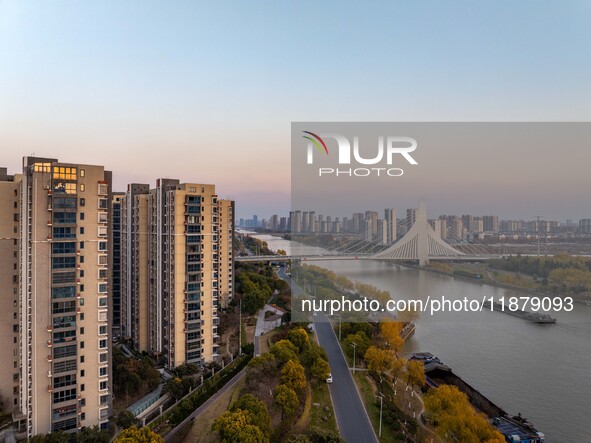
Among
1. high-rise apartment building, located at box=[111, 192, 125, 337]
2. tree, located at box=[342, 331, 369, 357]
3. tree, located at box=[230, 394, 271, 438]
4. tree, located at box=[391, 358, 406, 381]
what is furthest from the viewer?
high-rise apartment building, located at box=[111, 192, 125, 337]

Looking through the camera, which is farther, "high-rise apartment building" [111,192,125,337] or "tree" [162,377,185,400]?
"high-rise apartment building" [111,192,125,337]

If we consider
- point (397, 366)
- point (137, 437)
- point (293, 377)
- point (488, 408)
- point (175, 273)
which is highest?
point (175, 273)

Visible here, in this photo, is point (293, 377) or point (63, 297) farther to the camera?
point (293, 377)

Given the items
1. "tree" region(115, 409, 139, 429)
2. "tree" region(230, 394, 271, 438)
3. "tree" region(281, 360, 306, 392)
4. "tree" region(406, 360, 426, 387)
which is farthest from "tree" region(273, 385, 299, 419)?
"tree" region(406, 360, 426, 387)

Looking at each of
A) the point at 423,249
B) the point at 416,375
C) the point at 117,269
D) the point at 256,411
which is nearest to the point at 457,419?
the point at 416,375

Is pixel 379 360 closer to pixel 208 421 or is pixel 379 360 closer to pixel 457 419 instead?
pixel 457 419

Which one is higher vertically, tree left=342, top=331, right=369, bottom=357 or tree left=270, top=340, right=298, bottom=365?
tree left=270, top=340, right=298, bottom=365

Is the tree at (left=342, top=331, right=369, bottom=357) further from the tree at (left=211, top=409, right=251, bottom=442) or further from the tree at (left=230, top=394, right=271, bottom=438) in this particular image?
the tree at (left=211, top=409, right=251, bottom=442)
